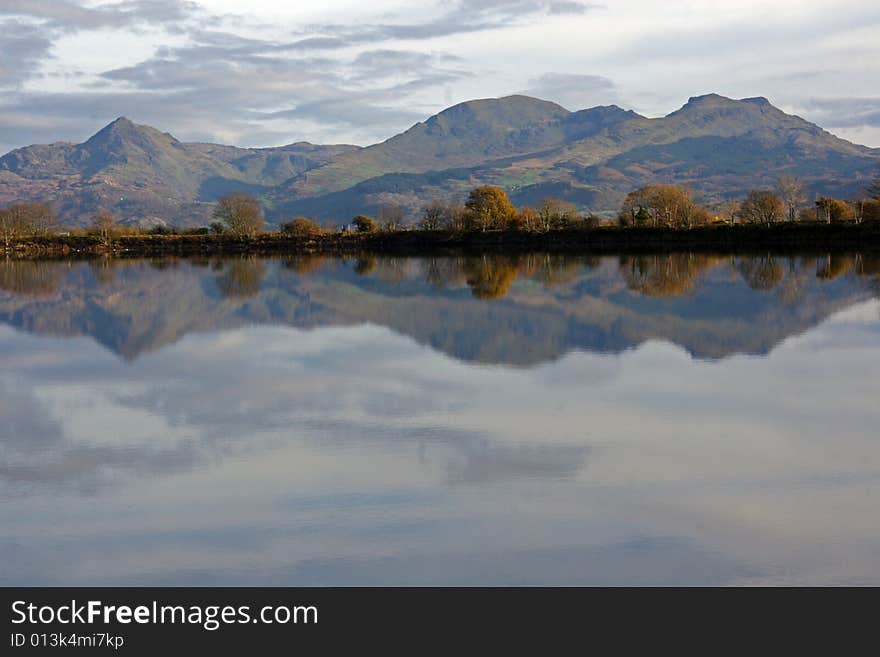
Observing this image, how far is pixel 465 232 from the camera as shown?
60875 mm

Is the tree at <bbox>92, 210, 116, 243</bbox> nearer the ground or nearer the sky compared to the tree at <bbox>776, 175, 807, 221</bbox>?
nearer the ground

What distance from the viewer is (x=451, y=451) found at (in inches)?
313

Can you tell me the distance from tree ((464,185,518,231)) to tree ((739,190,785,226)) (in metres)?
15.2

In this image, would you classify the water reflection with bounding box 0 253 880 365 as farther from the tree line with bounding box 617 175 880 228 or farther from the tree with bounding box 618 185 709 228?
the tree with bounding box 618 185 709 228

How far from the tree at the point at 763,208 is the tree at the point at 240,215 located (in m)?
33.7

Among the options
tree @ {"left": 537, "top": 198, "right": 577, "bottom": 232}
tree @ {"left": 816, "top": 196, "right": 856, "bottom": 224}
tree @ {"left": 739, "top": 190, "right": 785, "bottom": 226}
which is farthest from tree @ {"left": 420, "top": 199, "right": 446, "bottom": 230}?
tree @ {"left": 816, "top": 196, "right": 856, "bottom": 224}

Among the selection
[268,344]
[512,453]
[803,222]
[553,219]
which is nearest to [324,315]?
[268,344]

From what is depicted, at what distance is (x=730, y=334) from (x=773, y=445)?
23.6 feet

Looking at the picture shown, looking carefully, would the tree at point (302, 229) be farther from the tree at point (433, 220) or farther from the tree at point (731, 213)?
the tree at point (731, 213)

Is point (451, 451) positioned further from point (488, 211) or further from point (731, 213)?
point (731, 213)

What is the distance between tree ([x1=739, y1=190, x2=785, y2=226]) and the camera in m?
59.0
